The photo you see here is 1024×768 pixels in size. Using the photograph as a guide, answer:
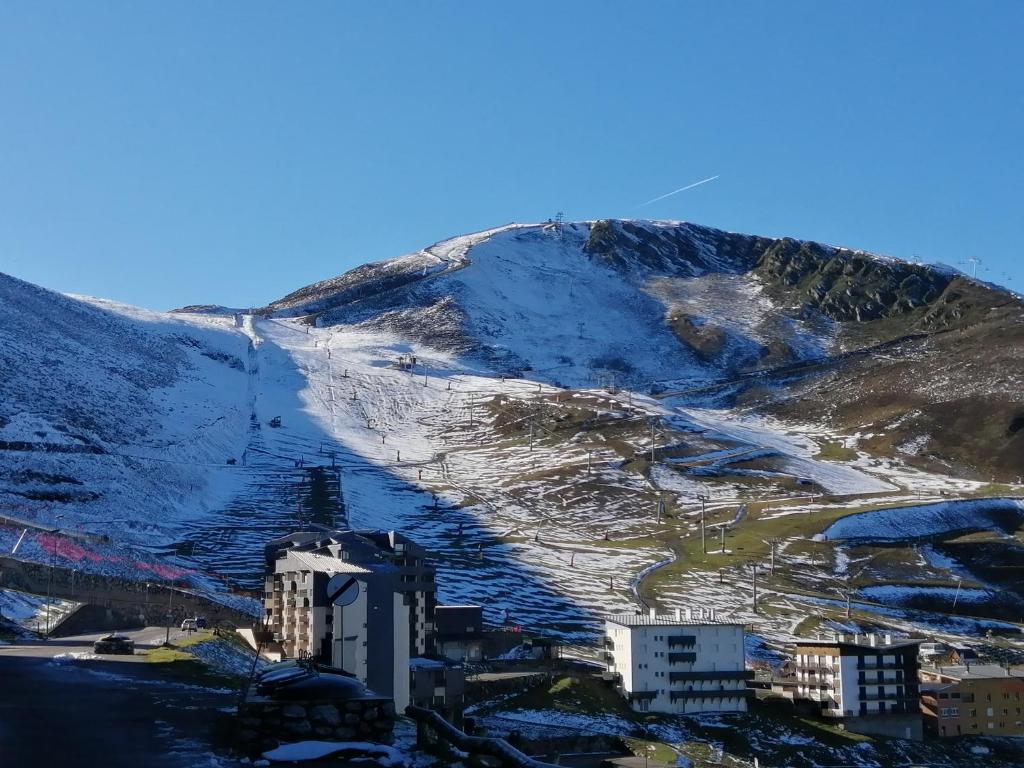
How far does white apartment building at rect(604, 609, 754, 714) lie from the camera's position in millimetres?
67938

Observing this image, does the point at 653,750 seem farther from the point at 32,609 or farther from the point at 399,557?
the point at 32,609

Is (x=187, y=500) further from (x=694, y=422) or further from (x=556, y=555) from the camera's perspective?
(x=694, y=422)

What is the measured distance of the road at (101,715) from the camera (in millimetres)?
14672

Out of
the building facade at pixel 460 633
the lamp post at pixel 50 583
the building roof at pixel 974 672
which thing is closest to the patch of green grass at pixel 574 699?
the building facade at pixel 460 633

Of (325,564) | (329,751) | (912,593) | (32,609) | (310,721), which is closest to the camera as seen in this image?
(329,751)

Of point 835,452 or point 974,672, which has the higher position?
point 835,452

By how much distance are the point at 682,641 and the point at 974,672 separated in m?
24.2

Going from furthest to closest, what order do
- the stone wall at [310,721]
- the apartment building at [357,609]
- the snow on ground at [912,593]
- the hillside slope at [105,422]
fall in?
the hillside slope at [105,422], the snow on ground at [912,593], the apartment building at [357,609], the stone wall at [310,721]

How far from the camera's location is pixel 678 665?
69062mm

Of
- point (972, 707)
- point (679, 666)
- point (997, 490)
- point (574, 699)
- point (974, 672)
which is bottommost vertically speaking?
point (972, 707)

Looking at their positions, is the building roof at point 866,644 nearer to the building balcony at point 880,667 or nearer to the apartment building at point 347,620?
the building balcony at point 880,667

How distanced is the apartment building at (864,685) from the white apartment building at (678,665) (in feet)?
16.5

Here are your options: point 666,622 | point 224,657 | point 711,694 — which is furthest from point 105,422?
point 224,657

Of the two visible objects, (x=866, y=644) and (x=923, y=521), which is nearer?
(x=866, y=644)
